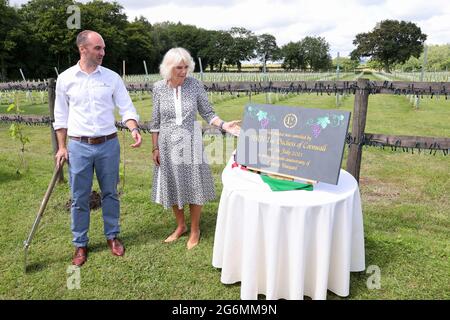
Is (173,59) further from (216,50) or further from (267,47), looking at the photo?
(267,47)

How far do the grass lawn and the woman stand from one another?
628 millimetres

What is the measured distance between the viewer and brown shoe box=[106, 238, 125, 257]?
11.4ft

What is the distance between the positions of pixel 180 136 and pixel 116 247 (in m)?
1.30

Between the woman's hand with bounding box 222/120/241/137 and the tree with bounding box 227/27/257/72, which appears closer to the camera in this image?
the woman's hand with bounding box 222/120/241/137

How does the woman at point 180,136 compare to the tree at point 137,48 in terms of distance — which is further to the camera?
the tree at point 137,48

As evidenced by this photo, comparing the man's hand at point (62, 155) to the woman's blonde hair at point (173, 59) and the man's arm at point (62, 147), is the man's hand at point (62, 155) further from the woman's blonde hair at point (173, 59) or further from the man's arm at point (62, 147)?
the woman's blonde hair at point (173, 59)

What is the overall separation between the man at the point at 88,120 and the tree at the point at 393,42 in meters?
104

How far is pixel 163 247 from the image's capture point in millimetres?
3613

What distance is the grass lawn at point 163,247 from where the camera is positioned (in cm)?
295

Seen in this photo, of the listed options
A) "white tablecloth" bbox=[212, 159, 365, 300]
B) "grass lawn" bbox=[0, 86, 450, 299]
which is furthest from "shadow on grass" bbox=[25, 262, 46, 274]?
"white tablecloth" bbox=[212, 159, 365, 300]

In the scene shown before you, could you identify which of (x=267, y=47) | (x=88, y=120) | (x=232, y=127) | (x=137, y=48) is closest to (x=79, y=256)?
(x=88, y=120)

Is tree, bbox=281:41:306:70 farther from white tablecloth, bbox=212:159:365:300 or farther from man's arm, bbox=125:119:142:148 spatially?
white tablecloth, bbox=212:159:365:300

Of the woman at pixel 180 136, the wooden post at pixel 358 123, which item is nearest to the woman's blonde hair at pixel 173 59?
the woman at pixel 180 136
